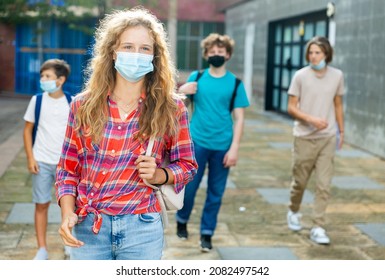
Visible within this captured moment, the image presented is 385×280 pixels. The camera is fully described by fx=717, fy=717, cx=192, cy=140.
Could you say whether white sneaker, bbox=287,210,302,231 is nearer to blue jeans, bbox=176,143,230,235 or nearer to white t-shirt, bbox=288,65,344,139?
white t-shirt, bbox=288,65,344,139

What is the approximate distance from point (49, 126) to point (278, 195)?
3.57 meters

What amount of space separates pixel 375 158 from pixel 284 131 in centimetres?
418

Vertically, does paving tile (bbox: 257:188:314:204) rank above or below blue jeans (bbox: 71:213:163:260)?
below

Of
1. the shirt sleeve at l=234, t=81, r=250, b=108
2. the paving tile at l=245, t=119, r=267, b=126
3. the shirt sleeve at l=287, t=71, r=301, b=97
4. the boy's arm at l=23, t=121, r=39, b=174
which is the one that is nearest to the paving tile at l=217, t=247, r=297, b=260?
the shirt sleeve at l=234, t=81, r=250, b=108

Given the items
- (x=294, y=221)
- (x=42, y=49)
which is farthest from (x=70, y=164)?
(x=42, y=49)

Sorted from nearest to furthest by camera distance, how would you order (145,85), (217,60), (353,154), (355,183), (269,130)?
(145,85)
(217,60)
(355,183)
(353,154)
(269,130)

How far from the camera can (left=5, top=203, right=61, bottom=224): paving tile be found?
21.1 feet

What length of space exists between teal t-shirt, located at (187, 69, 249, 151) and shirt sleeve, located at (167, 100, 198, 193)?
8.41 ft

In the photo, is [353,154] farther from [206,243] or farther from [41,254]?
[41,254]

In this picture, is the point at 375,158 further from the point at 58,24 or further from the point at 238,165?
the point at 58,24

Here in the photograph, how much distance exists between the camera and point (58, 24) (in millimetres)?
25188

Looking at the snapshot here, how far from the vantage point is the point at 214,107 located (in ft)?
17.9

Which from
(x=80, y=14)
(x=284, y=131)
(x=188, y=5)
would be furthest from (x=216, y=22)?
(x=284, y=131)

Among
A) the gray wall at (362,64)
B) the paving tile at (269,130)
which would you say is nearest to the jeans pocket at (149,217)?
the gray wall at (362,64)
